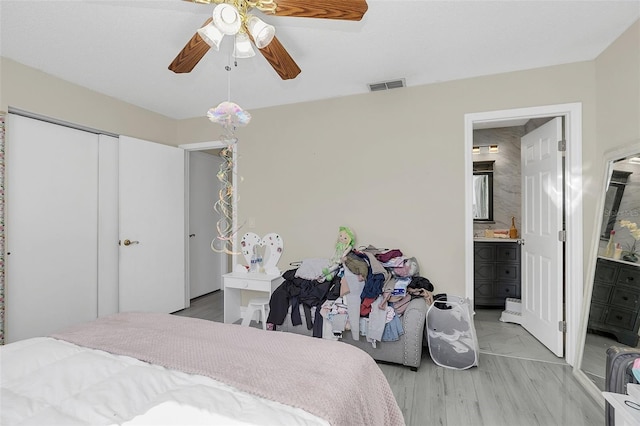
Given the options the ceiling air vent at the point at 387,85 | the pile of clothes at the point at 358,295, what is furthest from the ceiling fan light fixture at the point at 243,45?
the pile of clothes at the point at 358,295

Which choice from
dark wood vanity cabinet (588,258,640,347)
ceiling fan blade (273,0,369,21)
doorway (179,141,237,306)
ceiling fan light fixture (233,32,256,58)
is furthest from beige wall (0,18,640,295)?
ceiling fan blade (273,0,369,21)

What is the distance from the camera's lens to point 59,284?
2873 mm

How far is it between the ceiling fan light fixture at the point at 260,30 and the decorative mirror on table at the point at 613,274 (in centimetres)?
236

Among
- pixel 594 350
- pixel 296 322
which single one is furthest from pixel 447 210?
pixel 296 322

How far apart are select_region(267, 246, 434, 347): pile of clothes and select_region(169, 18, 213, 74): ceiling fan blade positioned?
1.92 m

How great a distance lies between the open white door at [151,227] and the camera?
3.33m

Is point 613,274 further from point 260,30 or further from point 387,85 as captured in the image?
point 260,30

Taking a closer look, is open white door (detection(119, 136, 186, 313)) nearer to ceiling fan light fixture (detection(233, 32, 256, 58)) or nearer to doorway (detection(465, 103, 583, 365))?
ceiling fan light fixture (detection(233, 32, 256, 58))

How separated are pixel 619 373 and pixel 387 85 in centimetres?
262

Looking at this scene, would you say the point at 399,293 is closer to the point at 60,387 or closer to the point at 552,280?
the point at 552,280

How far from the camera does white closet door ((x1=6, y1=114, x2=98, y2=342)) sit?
2562 millimetres

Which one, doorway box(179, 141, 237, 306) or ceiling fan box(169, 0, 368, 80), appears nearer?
ceiling fan box(169, 0, 368, 80)

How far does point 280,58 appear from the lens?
1767mm

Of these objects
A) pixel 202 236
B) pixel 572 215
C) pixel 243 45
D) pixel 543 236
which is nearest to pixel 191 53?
pixel 243 45
